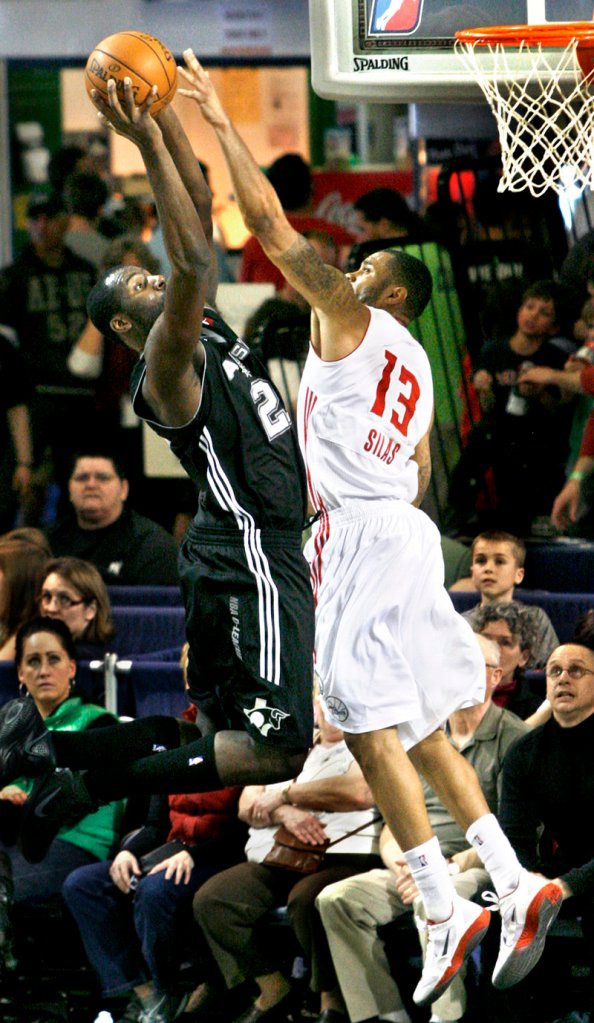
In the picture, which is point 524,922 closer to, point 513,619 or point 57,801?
point 57,801

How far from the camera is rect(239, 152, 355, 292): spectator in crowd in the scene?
405 inches

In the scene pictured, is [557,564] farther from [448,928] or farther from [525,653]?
[448,928]

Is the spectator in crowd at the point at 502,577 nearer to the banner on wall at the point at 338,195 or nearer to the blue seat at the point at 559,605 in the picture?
the blue seat at the point at 559,605

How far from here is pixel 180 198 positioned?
4789 mm

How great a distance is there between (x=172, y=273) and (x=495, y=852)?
6.64ft

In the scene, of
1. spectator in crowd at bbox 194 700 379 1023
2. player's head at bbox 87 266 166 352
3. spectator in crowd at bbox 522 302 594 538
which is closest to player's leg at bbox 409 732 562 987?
spectator in crowd at bbox 194 700 379 1023

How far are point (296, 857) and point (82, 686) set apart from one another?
1357 millimetres

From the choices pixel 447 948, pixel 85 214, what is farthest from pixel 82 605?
pixel 85 214

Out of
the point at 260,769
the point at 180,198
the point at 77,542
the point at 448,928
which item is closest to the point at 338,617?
the point at 260,769

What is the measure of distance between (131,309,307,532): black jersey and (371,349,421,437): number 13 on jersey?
313 millimetres

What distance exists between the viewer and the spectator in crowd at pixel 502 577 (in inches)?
272

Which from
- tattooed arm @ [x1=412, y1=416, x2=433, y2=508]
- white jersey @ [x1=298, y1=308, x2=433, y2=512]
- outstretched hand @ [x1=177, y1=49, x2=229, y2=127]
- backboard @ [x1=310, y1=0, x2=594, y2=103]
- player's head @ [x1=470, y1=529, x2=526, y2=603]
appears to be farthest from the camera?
player's head @ [x1=470, y1=529, x2=526, y2=603]

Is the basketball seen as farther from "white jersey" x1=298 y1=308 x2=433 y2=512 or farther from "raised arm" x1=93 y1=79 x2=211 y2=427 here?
"white jersey" x1=298 y1=308 x2=433 y2=512

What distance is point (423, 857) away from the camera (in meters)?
5.24
